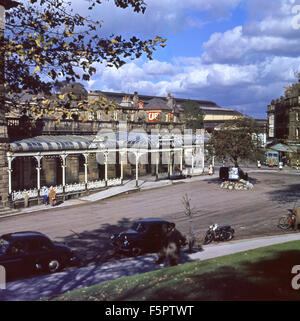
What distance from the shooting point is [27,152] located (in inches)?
1089

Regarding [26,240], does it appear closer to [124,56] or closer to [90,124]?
[124,56]

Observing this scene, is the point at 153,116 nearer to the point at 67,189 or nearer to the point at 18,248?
the point at 67,189

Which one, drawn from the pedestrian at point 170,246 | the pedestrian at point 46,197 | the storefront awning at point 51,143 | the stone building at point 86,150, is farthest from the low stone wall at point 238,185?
the pedestrian at point 170,246

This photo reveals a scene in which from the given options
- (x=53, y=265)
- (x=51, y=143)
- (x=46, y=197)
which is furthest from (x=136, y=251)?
(x=51, y=143)

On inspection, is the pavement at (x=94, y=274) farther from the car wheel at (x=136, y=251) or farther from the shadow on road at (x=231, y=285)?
the shadow on road at (x=231, y=285)

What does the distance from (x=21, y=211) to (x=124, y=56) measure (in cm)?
1900

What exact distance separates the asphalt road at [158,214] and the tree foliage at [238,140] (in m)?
3.60

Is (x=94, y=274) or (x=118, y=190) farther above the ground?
(x=118, y=190)

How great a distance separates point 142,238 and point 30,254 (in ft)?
16.4

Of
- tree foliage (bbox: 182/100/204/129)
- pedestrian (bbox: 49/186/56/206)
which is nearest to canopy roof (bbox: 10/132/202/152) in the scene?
pedestrian (bbox: 49/186/56/206)

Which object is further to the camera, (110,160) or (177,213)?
(110,160)

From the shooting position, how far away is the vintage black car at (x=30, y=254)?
42.1 feet

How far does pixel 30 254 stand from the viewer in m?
13.2

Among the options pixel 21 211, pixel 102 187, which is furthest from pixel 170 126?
pixel 21 211
